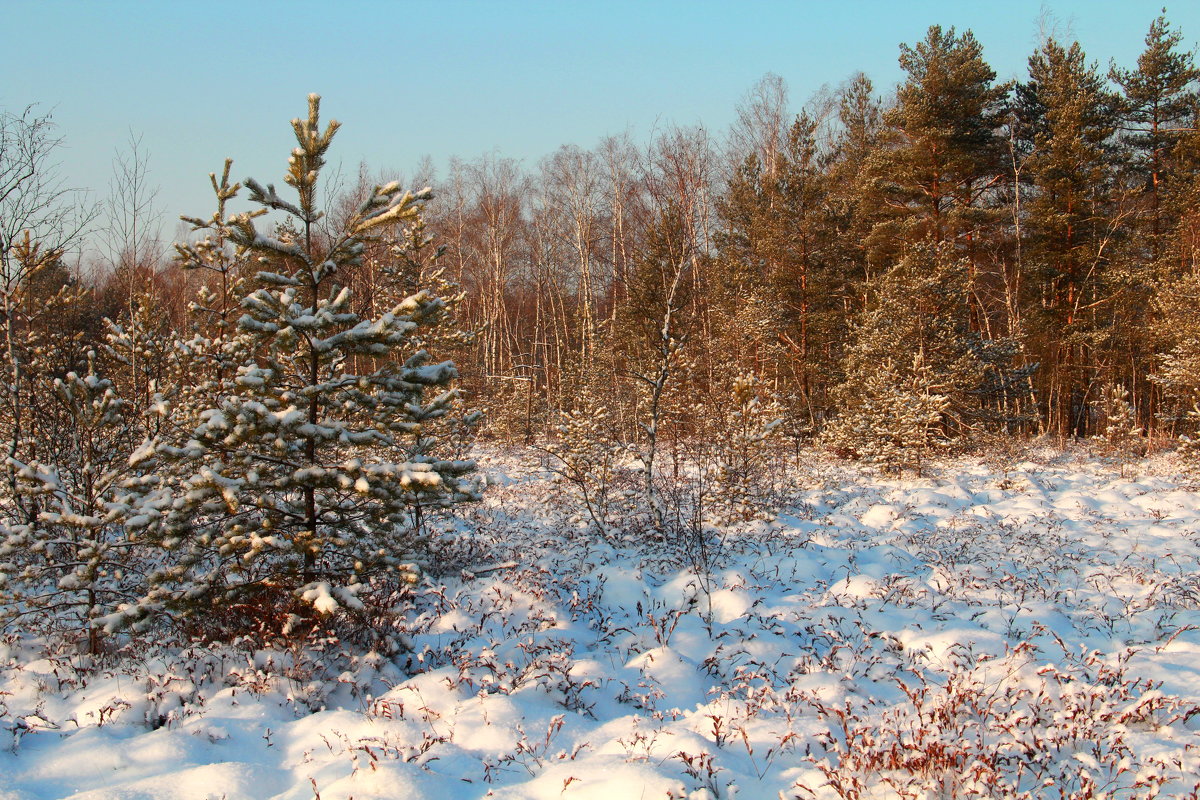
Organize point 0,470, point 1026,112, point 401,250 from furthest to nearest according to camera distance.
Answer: point 1026,112 → point 401,250 → point 0,470

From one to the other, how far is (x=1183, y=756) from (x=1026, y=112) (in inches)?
977

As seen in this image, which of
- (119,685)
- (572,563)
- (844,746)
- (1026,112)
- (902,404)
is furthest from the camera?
(1026,112)

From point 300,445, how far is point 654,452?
578cm

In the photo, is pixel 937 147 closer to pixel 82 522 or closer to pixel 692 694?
pixel 692 694

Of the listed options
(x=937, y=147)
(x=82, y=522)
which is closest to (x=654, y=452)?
(x=82, y=522)

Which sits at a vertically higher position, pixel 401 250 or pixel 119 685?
pixel 401 250

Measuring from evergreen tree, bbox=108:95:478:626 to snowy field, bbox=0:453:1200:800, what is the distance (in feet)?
2.17

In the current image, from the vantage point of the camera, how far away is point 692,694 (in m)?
4.68

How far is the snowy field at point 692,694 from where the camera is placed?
11.4 feet

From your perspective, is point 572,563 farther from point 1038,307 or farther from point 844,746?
point 1038,307

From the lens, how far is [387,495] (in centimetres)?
468

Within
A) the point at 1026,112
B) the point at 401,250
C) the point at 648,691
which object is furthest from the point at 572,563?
the point at 1026,112

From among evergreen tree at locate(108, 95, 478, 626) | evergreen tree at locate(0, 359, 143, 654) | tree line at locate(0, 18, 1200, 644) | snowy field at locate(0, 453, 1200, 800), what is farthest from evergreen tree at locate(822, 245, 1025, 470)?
evergreen tree at locate(0, 359, 143, 654)

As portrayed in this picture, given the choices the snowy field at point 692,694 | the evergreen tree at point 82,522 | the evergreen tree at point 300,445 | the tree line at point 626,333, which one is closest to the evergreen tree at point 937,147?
the tree line at point 626,333
